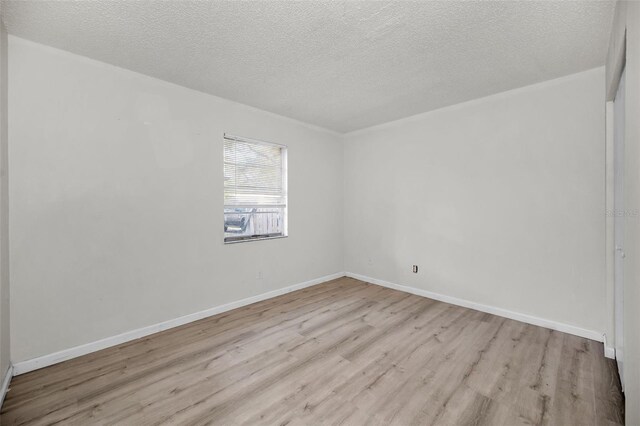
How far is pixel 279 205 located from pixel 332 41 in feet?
8.11

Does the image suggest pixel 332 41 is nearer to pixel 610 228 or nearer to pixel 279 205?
pixel 279 205

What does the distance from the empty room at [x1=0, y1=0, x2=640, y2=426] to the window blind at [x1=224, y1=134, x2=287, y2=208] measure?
0.03 meters

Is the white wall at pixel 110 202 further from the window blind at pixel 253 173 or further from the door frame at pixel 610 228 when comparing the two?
the door frame at pixel 610 228

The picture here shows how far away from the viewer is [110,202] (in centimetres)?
265

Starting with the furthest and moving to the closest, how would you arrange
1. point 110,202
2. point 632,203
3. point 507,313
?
point 507,313
point 110,202
point 632,203

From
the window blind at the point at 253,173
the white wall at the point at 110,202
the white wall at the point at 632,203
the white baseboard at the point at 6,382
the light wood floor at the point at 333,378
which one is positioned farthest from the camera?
the window blind at the point at 253,173

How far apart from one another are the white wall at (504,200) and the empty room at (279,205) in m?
0.02

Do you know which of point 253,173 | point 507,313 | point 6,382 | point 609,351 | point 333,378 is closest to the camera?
point 6,382

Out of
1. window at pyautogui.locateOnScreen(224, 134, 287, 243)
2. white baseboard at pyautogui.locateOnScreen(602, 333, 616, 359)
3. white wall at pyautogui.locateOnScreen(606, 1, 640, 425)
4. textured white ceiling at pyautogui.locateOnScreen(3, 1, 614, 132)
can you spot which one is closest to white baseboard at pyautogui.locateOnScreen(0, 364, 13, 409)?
window at pyautogui.locateOnScreen(224, 134, 287, 243)

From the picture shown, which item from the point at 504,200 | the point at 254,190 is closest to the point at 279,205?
the point at 254,190

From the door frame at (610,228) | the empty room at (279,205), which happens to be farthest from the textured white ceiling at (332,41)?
the door frame at (610,228)

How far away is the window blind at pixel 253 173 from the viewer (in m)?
3.62

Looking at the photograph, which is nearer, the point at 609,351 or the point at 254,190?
the point at 609,351

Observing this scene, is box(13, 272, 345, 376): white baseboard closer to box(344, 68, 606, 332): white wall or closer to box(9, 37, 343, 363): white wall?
box(9, 37, 343, 363): white wall
